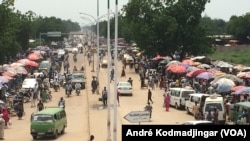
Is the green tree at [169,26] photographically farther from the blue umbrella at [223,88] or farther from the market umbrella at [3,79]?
the blue umbrella at [223,88]

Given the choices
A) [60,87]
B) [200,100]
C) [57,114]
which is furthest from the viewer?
[60,87]

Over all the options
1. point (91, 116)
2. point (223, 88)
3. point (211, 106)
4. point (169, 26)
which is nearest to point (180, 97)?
point (223, 88)

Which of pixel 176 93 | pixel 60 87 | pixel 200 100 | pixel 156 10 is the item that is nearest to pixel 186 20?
pixel 156 10

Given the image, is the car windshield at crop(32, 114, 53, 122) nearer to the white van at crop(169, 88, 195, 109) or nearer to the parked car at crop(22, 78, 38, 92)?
the white van at crop(169, 88, 195, 109)

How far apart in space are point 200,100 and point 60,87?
2379cm

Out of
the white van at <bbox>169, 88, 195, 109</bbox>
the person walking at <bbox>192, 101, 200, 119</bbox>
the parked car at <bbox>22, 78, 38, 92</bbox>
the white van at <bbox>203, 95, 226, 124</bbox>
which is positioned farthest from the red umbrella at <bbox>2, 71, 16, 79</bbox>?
the white van at <bbox>203, 95, 226, 124</bbox>

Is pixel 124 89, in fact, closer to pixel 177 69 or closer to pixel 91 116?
pixel 177 69

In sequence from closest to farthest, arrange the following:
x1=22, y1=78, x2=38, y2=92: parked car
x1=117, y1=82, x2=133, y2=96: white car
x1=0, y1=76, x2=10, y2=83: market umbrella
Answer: x1=0, y1=76, x2=10, y2=83: market umbrella → x1=22, y1=78, x2=38, y2=92: parked car → x1=117, y1=82, x2=133, y2=96: white car

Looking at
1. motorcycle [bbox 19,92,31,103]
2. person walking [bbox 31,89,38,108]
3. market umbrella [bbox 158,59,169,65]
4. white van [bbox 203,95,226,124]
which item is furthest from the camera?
market umbrella [bbox 158,59,169,65]

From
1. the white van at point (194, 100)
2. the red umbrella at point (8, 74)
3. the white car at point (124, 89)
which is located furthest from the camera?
the white car at point (124, 89)

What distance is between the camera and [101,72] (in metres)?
74.0

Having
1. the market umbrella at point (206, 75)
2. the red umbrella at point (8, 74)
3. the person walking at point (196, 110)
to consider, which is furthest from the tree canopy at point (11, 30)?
the person walking at point (196, 110)

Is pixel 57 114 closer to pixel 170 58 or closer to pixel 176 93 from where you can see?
pixel 176 93

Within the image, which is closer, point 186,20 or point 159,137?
point 159,137
